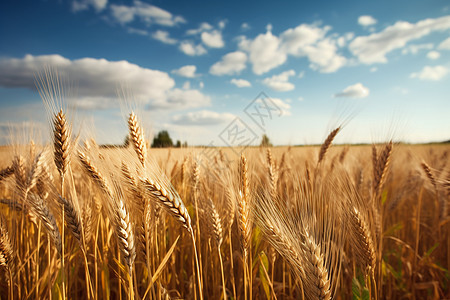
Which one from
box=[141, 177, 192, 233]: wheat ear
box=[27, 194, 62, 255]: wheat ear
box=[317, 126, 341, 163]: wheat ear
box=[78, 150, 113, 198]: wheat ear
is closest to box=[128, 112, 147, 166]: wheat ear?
box=[78, 150, 113, 198]: wheat ear

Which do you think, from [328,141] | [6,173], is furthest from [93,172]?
[328,141]

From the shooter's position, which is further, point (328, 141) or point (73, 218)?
point (328, 141)

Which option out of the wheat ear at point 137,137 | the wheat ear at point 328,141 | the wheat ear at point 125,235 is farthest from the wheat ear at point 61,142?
the wheat ear at point 328,141

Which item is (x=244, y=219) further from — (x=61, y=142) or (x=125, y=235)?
(x=61, y=142)

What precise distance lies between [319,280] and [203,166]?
178 cm

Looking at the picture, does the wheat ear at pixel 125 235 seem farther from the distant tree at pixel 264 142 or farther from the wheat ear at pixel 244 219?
the distant tree at pixel 264 142

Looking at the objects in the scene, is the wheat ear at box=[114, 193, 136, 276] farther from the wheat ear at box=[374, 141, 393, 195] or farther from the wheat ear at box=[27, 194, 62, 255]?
the wheat ear at box=[374, 141, 393, 195]

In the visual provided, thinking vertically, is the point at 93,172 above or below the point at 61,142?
below

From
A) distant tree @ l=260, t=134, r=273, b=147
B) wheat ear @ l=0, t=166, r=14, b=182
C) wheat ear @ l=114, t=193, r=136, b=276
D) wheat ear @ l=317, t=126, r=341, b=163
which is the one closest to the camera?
wheat ear @ l=114, t=193, r=136, b=276

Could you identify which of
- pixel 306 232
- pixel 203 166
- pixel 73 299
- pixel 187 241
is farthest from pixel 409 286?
pixel 73 299

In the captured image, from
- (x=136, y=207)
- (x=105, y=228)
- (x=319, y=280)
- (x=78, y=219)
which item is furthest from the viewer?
(x=105, y=228)

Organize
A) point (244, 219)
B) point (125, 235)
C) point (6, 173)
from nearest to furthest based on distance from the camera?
1. point (125, 235)
2. point (244, 219)
3. point (6, 173)

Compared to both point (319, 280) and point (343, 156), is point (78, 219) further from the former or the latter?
point (343, 156)

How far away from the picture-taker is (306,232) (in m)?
1.10
